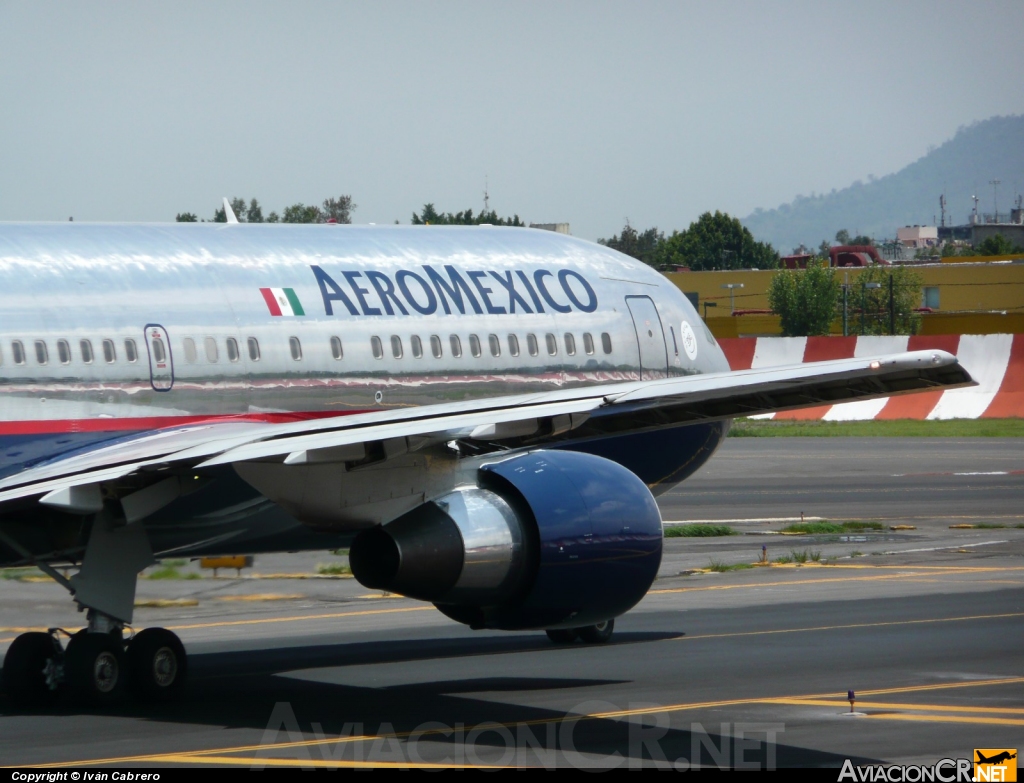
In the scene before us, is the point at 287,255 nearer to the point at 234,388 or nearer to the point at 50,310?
the point at 234,388

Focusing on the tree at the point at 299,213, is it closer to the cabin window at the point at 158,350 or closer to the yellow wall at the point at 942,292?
the yellow wall at the point at 942,292

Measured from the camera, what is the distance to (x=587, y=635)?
69.5 feet

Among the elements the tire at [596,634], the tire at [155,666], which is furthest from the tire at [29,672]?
the tire at [596,634]

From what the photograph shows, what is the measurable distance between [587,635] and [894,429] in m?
45.6

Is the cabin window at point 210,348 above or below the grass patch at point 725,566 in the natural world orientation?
above

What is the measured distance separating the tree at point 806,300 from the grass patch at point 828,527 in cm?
7627

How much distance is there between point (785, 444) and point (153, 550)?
4460cm

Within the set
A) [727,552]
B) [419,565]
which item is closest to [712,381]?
[419,565]

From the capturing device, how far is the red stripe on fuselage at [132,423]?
1620 centimetres

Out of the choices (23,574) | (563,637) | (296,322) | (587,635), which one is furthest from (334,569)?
(296,322)

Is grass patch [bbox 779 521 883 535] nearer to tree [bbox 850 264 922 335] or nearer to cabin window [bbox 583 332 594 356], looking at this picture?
cabin window [bbox 583 332 594 356]

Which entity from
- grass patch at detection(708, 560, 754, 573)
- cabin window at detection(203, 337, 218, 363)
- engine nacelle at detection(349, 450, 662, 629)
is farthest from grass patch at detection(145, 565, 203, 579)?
engine nacelle at detection(349, 450, 662, 629)

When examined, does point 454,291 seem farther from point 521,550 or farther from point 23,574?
point 23,574

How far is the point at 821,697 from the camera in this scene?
53.7 feet
